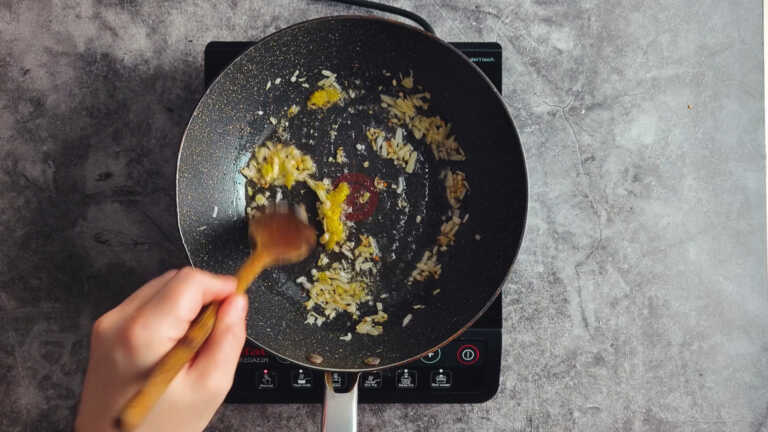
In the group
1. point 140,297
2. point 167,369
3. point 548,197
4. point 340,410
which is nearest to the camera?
point 167,369

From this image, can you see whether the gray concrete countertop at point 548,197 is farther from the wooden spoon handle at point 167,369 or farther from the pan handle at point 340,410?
the wooden spoon handle at point 167,369

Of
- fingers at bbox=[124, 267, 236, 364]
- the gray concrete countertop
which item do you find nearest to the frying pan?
the gray concrete countertop

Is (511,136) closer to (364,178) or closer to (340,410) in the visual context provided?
(364,178)

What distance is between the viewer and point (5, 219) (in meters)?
0.93

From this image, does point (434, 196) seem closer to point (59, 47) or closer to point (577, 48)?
point (577, 48)

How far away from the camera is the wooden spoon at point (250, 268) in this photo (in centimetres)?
51

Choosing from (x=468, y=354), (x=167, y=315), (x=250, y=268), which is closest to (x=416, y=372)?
(x=468, y=354)

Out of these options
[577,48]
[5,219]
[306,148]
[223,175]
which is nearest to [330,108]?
[306,148]

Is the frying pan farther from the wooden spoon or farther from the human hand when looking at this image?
the human hand

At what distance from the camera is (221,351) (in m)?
0.61

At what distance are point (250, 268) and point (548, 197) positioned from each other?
49 cm

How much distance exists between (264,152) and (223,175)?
7 cm

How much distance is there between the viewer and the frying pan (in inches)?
32.6

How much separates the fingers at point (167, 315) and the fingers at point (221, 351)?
3 centimetres
